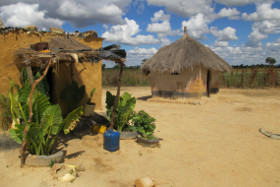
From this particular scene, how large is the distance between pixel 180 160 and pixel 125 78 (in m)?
14.5

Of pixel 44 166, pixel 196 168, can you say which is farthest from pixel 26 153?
pixel 196 168

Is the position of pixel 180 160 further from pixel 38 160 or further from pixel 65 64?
pixel 65 64

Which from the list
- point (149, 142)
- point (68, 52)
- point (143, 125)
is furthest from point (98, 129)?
point (68, 52)

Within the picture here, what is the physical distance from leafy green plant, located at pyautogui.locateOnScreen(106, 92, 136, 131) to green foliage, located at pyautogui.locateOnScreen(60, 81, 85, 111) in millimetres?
1002

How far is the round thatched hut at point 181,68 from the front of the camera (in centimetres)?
1000

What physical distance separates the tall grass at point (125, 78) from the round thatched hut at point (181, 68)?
21.8 ft

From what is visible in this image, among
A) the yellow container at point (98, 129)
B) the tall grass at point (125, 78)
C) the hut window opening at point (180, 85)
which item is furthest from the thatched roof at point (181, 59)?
the tall grass at point (125, 78)

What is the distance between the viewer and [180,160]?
431 cm

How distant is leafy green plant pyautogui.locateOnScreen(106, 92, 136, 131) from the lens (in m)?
5.24

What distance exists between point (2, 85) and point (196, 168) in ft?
16.1

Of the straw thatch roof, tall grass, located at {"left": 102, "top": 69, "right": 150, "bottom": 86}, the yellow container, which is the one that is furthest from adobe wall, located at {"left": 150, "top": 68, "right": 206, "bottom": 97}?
tall grass, located at {"left": 102, "top": 69, "right": 150, "bottom": 86}

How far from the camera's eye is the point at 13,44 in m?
5.46

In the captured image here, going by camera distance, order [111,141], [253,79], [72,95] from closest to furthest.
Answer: [111,141] < [72,95] < [253,79]

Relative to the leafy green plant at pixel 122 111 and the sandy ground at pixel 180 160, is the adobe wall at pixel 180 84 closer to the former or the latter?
the sandy ground at pixel 180 160
